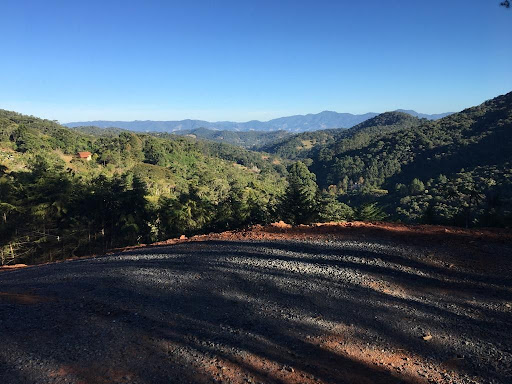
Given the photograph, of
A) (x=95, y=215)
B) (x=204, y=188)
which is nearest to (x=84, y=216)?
(x=95, y=215)

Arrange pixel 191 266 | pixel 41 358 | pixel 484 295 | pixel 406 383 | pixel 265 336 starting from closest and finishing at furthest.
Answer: pixel 406 383 → pixel 41 358 → pixel 265 336 → pixel 484 295 → pixel 191 266

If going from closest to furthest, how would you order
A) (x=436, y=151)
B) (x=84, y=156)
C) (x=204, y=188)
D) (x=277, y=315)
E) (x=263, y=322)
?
(x=263, y=322) < (x=277, y=315) < (x=204, y=188) < (x=84, y=156) < (x=436, y=151)

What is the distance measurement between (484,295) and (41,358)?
760cm

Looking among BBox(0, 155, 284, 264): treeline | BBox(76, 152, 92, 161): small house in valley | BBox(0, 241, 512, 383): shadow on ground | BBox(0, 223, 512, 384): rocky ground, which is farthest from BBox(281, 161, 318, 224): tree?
BBox(76, 152, 92, 161): small house in valley

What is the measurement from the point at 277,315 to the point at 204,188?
34.8 m

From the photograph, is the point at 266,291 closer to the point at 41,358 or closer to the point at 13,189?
the point at 41,358

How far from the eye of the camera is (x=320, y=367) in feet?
13.6

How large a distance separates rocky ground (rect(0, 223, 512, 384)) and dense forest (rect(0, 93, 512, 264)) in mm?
11673

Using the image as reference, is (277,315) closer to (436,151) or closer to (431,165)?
(431,165)

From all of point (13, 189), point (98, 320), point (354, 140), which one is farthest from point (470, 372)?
point (354, 140)

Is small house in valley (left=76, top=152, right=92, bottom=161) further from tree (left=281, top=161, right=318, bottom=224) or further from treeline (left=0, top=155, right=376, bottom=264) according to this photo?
tree (left=281, top=161, right=318, bottom=224)

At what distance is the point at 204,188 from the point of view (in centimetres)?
3956

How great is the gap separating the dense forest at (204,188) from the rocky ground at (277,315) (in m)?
11.7

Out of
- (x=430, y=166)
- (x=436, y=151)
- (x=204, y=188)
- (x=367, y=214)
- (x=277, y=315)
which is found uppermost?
(x=436, y=151)
